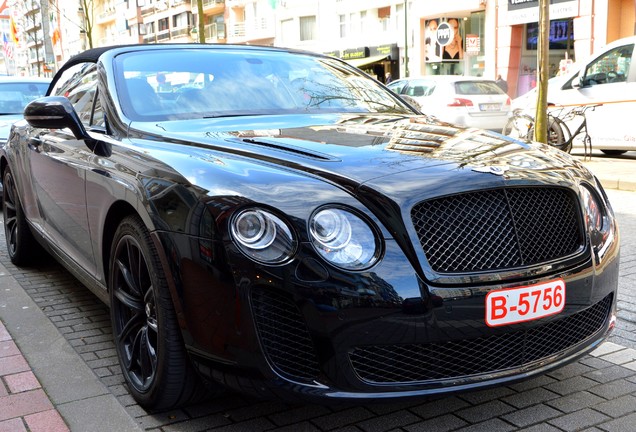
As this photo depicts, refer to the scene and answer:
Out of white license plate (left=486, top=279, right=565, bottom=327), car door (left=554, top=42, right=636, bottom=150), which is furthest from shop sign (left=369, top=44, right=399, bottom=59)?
white license plate (left=486, top=279, right=565, bottom=327)

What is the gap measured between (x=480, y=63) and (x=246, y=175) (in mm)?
30501

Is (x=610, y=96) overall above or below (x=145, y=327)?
above

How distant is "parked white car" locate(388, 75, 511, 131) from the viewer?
51.9 ft

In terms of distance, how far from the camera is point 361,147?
2.85 m

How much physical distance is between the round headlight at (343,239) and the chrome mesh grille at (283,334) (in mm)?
205

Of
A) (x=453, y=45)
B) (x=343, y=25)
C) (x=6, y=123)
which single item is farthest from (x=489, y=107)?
(x=343, y=25)

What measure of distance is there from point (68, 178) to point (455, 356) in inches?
91.2

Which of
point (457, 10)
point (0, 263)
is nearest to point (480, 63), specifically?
point (457, 10)

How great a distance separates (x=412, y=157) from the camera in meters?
2.72

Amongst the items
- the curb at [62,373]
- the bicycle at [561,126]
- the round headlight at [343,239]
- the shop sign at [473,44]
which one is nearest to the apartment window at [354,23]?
the shop sign at [473,44]

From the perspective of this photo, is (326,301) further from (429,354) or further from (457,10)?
(457,10)

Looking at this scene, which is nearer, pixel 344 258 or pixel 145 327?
pixel 344 258

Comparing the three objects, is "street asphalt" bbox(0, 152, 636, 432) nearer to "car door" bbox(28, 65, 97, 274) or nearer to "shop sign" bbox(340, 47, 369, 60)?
"car door" bbox(28, 65, 97, 274)

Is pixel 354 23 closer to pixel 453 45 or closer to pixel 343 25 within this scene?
pixel 343 25
